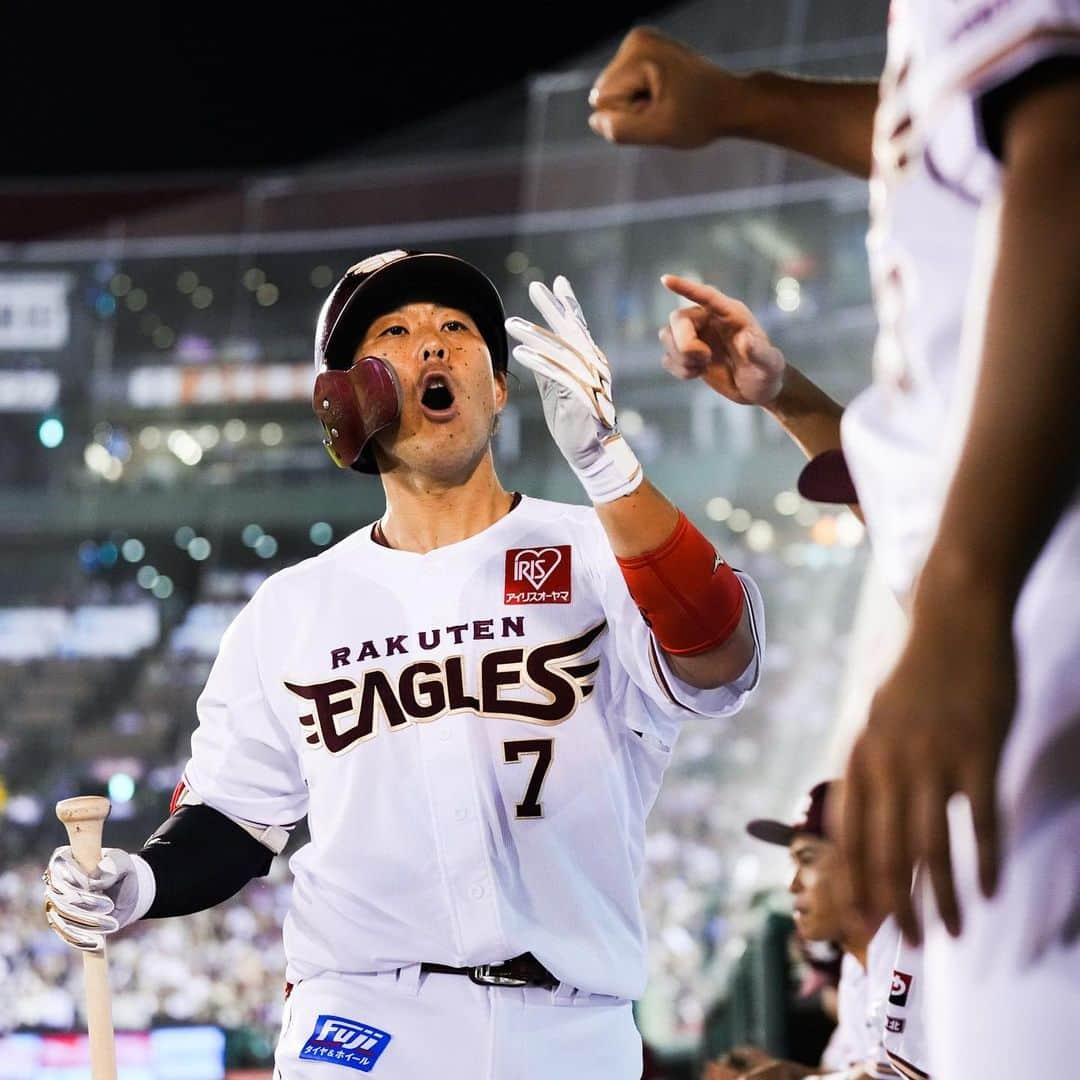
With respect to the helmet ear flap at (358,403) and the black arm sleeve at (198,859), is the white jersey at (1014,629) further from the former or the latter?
the black arm sleeve at (198,859)

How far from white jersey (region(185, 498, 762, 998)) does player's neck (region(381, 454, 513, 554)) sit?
0.04 m

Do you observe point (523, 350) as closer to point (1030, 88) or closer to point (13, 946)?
point (1030, 88)

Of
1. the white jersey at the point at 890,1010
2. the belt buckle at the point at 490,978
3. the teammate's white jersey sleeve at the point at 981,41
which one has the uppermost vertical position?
the teammate's white jersey sleeve at the point at 981,41

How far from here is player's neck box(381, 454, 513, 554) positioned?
6.91ft

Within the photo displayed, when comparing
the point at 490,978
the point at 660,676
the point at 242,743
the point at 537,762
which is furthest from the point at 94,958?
the point at 660,676

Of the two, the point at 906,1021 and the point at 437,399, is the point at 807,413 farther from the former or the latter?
the point at 906,1021

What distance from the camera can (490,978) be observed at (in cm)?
183

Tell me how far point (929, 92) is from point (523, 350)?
881mm

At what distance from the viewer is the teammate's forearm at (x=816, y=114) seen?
1.32 m

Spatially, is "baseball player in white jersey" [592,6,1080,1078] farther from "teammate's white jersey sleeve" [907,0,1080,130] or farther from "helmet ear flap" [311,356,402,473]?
"helmet ear flap" [311,356,402,473]

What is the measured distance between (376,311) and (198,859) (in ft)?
2.81

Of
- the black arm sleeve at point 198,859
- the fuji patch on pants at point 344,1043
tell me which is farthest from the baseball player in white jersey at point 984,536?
the black arm sleeve at point 198,859

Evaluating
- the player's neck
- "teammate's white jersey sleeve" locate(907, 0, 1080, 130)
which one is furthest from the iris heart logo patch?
"teammate's white jersey sleeve" locate(907, 0, 1080, 130)

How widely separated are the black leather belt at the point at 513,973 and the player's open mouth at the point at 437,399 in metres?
0.76
